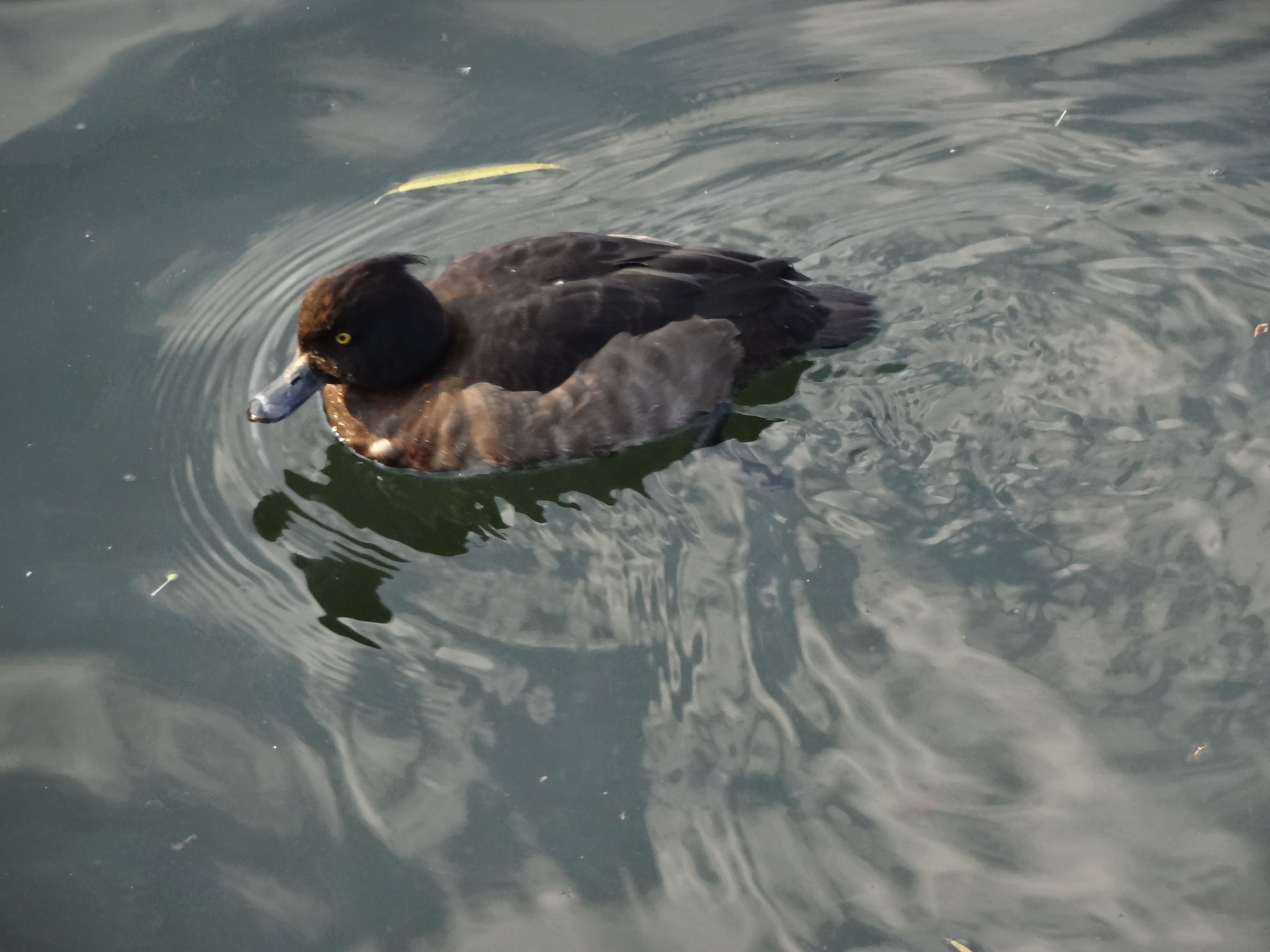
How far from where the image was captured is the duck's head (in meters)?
5.31

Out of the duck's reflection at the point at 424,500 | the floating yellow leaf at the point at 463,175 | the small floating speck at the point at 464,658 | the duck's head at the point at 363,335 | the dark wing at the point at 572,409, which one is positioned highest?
the floating yellow leaf at the point at 463,175

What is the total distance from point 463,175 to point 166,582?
277cm

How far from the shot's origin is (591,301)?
5305mm

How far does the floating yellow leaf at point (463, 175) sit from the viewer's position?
6.72m

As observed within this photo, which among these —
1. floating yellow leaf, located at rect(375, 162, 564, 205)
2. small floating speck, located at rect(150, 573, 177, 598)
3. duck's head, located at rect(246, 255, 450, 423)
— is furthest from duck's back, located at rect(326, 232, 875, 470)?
floating yellow leaf, located at rect(375, 162, 564, 205)

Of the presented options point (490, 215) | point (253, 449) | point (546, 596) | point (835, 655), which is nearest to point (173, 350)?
point (253, 449)

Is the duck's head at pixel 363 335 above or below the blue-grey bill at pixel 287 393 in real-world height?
above

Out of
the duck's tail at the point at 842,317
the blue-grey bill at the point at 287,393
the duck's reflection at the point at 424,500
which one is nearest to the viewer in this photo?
the duck's reflection at the point at 424,500

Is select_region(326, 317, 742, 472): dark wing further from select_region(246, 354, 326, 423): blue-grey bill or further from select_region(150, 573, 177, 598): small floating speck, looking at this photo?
select_region(150, 573, 177, 598): small floating speck

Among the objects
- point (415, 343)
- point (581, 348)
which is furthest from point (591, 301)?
point (415, 343)

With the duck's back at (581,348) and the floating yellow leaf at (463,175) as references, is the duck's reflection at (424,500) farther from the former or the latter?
the floating yellow leaf at (463,175)

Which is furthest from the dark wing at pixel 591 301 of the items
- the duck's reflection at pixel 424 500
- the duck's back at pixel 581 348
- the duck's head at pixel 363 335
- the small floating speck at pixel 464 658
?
the small floating speck at pixel 464 658

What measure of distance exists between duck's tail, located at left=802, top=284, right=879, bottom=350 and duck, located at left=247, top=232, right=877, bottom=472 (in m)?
0.02

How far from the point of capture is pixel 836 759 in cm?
426
